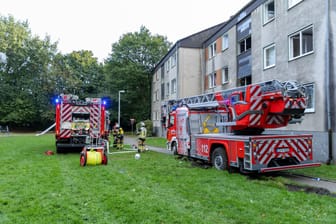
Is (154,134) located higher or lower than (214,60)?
lower

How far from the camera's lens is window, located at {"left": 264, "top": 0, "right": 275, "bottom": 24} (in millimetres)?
17266

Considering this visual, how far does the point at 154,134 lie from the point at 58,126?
21771 millimetres

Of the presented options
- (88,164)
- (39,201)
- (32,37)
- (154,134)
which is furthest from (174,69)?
(32,37)

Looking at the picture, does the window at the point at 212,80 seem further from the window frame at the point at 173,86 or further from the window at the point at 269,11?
the window at the point at 269,11

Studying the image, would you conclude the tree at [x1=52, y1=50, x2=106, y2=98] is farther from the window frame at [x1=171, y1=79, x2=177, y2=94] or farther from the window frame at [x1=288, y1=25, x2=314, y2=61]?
the window frame at [x1=288, y1=25, x2=314, y2=61]

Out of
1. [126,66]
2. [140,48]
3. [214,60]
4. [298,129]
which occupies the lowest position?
[298,129]

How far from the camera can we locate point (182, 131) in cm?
1338

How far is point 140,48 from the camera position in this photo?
44.3m

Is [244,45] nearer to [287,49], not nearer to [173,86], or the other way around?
[287,49]

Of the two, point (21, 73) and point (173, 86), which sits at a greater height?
point (21, 73)

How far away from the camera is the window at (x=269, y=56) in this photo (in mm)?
16734

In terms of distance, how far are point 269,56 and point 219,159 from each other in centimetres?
943

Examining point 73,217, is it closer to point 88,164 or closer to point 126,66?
point 88,164

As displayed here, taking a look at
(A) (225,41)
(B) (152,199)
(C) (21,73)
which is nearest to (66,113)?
(B) (152,199)
